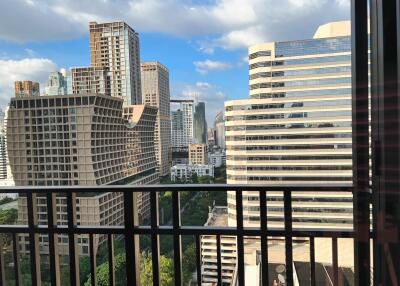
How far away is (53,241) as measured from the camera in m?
1.87

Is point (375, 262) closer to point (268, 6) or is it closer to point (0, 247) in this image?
point (268, 6)

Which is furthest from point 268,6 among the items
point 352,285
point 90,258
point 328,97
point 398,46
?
point 90,258

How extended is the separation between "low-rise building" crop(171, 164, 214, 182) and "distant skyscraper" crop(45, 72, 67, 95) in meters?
1.17

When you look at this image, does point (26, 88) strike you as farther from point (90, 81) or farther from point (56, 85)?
point (90, 81)

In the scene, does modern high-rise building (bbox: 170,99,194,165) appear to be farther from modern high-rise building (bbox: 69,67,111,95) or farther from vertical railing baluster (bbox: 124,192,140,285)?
vertical railing baluster (bbox: 124,192,140,285)

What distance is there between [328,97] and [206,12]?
1.24m

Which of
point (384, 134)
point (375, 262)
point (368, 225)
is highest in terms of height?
point (384, 134)

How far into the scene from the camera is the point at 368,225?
4.08 ft

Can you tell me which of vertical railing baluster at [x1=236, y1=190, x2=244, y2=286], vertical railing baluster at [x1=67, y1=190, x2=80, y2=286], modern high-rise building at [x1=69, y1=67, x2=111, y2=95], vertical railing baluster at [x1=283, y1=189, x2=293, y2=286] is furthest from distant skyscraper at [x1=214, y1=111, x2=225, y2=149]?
vertical railing baluster at [x1=67, y1=190, x2=80, y2=286]

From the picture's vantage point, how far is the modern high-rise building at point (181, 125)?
250 cm

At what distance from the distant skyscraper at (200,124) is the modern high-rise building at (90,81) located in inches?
28.2

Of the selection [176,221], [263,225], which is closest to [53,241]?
[176,221]

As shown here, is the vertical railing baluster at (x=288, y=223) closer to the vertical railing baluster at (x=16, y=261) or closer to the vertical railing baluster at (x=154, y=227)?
the vertical railing baluster at (x=154, y=227)

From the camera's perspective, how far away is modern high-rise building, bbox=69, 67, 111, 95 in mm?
2508
